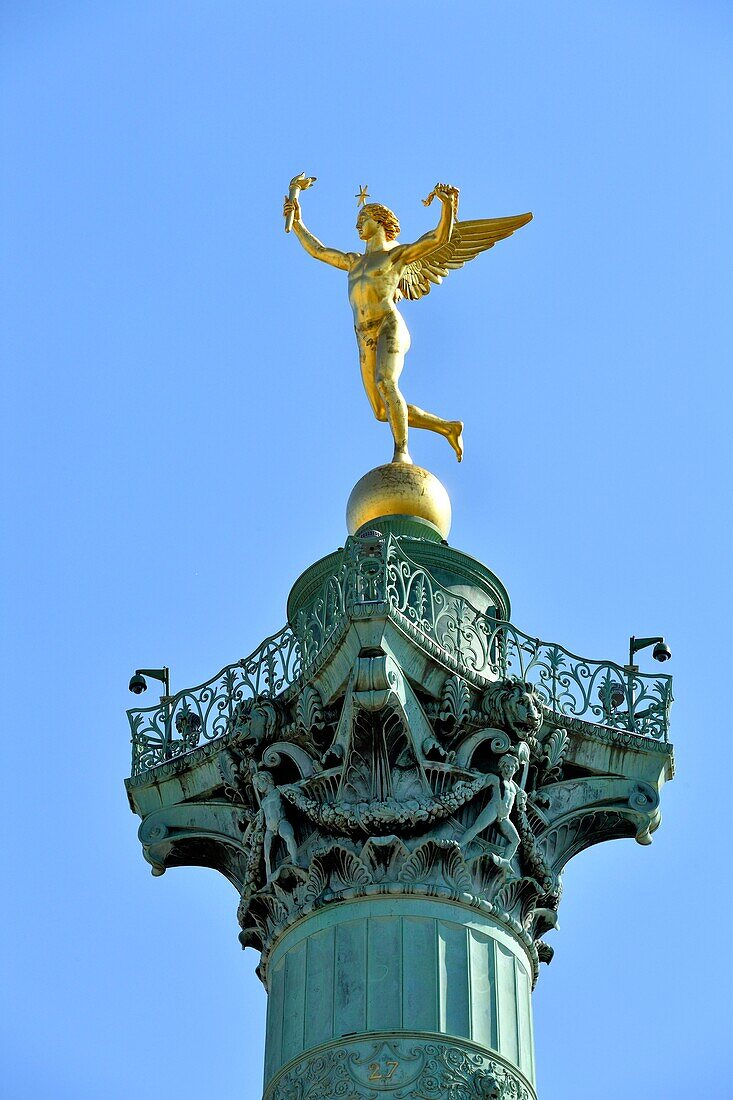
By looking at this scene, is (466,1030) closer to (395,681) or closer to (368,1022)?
(368,1022)

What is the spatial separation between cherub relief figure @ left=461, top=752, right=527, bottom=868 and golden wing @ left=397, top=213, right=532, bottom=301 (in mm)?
8151

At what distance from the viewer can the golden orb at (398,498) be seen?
99.1ft

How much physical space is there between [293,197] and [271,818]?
995cm

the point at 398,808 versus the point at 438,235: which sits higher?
the point at 438,235

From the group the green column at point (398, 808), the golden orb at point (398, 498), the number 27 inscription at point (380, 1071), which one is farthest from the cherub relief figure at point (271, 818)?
the golden orb at point (398, 498)

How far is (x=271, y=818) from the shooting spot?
26.5 metres

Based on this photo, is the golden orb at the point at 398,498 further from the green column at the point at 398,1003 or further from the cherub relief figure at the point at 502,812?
the green column at the point at 398,1003

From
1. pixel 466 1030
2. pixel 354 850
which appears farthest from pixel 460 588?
pixel 466 1030

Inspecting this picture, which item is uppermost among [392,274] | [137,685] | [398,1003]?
[392,274]

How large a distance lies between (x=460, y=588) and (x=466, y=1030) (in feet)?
19.5

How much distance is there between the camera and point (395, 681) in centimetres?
2642

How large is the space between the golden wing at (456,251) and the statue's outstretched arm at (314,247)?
77cm

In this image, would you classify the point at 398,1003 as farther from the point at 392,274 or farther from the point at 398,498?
the point at 392,274

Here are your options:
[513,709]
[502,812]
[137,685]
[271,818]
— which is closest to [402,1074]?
[502,812]
